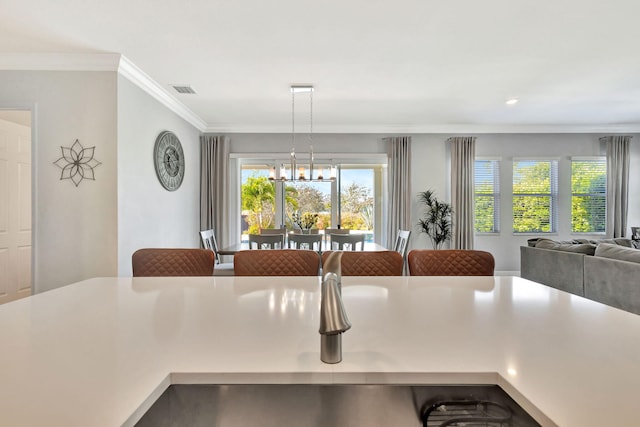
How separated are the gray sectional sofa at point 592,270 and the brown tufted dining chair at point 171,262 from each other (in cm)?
339

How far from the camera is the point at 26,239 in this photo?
392 centimetres

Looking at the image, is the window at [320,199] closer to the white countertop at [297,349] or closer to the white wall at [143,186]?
the white wall at [143,186]

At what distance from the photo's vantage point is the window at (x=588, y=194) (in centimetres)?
569

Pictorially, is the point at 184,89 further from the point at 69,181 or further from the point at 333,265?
the point at 333,265

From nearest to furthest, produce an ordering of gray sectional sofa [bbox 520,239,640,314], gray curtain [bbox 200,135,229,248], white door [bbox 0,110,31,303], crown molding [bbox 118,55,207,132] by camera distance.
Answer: gray sectional sofa [bbox 520,239,640,314]
crown molding [bbox 118,55,207,132]
white door [bbox 0,110,31,303]
gray curtain [bbox 200,135,229,248]

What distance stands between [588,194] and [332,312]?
6982mm

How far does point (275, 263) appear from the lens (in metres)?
1.74

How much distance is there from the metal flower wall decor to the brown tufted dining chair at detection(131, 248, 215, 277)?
1.81 metres

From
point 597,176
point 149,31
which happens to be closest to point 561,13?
point 149,31

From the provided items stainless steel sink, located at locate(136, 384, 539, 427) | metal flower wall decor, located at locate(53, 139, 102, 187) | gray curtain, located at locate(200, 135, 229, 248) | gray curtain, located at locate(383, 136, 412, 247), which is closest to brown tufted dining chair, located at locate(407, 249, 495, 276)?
stainless steel sink, located at locate(136, 384, 539, 427)

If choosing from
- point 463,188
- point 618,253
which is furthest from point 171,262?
point 463,188

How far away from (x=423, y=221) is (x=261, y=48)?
3.94 metres

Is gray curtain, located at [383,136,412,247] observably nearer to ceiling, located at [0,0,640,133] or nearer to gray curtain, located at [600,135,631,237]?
ceiling, located at [0,0,640,133]

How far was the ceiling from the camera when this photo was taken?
7.59 feet
